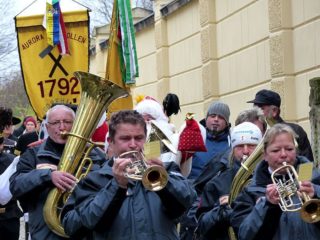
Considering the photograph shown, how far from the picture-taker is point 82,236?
253 inches

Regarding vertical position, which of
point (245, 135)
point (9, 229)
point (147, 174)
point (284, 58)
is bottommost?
point (9, 229)

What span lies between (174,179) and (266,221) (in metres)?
0.58

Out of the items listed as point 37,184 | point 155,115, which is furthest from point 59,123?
point 155,115

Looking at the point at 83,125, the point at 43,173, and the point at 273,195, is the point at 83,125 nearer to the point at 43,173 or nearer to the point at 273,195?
the point at 43,173

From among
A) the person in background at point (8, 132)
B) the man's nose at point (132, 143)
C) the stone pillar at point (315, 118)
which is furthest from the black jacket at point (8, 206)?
the man's nose at point (132, 143)

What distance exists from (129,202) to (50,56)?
5.55 metres

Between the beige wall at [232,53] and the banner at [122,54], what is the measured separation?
10.3ft

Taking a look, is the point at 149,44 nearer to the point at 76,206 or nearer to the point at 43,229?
the point at 43,229

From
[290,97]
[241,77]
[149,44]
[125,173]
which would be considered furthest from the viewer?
[149,44]

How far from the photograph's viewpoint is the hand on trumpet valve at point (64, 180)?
298 inches

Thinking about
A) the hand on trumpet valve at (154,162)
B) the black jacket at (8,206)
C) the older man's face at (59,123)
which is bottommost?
the black jacket at (8,206)

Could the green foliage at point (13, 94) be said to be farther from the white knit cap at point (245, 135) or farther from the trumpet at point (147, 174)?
the trumpet at point (147, 174)

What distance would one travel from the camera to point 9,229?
1034 cm

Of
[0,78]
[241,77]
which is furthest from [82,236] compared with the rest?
[0,78]
